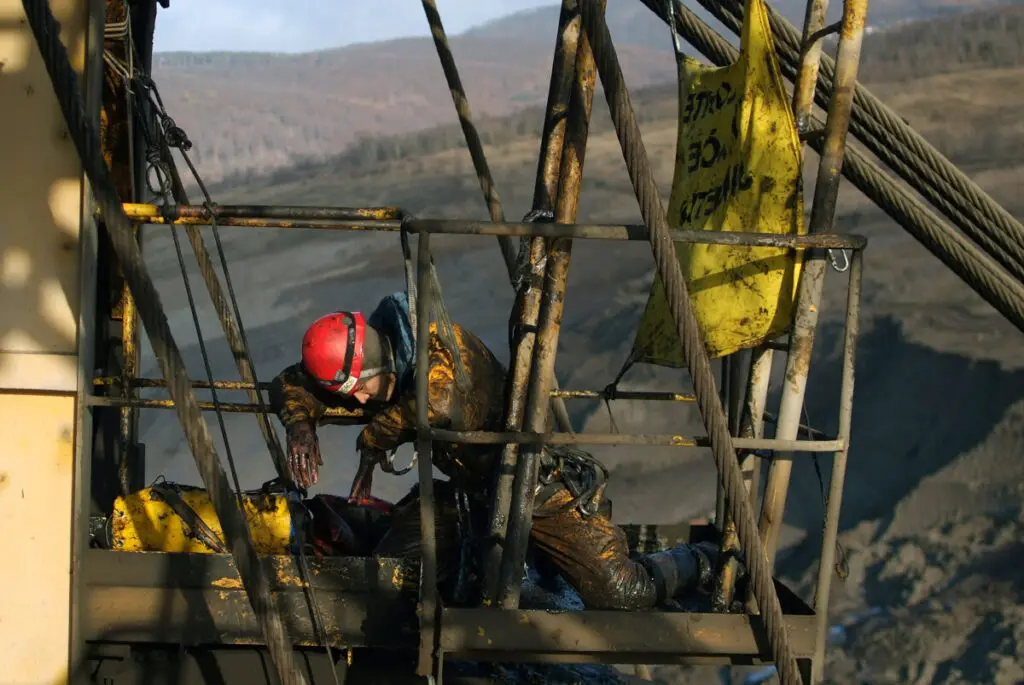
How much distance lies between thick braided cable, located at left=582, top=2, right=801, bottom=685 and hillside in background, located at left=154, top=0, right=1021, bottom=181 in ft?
64.7

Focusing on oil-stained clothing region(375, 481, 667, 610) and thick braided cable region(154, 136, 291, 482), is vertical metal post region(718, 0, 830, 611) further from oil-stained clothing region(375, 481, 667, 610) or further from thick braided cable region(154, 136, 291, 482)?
thick braided cable region(154, 136, 291, 482)

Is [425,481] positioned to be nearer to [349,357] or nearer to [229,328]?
[349,357]

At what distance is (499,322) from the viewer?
15727 millimetres

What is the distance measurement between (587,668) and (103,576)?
2061mm

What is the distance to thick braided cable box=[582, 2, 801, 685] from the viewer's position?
11.9 ft

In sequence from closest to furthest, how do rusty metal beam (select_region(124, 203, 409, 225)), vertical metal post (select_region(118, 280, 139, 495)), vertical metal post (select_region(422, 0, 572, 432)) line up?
rusty metal beam (select_region(124, 203, 409, 225)), vertical metal post (select_region(118, 280, 139, 495)), vertical metal post (select_region(422, 0, 572, 432))

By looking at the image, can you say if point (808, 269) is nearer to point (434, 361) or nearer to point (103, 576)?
point (434, 361)

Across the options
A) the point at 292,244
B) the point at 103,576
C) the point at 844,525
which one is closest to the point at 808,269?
the point at 103,576

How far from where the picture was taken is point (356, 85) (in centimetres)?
3306

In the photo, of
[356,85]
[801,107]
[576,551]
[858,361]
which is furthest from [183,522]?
[356,85]

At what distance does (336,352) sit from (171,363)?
747 millimetres

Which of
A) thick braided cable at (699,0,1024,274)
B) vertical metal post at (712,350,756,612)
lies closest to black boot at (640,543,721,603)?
vertical metal post at (712,350,756,612)

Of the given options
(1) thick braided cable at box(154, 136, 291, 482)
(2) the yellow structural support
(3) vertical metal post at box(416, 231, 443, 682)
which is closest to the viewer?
(3) vertical metal post at box(416, 231, 443, 682)

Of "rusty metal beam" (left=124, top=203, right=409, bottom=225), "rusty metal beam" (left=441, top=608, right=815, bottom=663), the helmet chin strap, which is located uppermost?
"rusty metal beam" (left=124, top=203, right=409, bottom=225)
